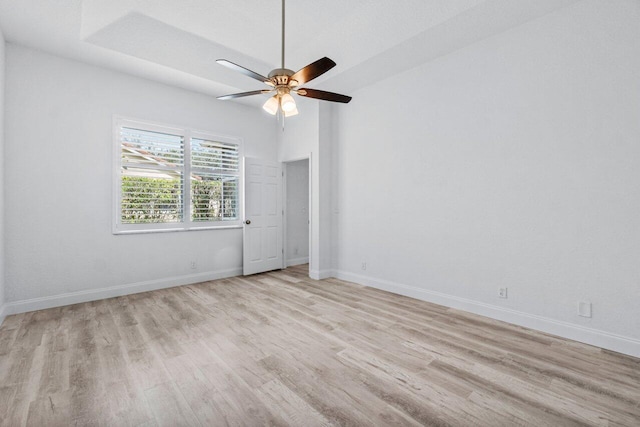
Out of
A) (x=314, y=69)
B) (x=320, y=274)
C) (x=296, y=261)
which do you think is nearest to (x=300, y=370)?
(x=314, y=69)

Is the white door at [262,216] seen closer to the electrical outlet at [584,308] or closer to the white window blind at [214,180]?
the white window blind at [214,180]

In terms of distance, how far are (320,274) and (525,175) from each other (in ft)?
10.6

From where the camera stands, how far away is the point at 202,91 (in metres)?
4.80

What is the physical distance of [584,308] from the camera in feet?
8.79

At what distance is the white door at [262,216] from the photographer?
5355 millimetres

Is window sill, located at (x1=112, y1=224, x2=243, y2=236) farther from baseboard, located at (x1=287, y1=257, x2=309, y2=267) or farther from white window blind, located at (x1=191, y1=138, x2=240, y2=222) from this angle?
baseboard, located at (x1=287, y1=257, x2=309, y2=267)

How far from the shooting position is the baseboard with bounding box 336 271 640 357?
2.49 metres

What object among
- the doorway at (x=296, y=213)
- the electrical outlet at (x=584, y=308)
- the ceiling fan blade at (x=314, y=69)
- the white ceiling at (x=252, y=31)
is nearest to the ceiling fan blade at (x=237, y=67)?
the ceiling fan blade at (x=314, y=69)

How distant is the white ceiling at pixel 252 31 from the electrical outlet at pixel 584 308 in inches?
110

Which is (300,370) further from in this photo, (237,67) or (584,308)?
(584,308)

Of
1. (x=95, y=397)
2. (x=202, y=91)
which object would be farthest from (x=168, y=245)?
(x=95, y=397)

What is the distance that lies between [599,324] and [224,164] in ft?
17.5

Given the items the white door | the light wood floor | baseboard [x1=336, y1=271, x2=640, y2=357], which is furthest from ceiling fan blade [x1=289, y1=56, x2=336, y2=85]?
the white door

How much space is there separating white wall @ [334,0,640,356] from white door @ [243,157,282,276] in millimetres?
2221
